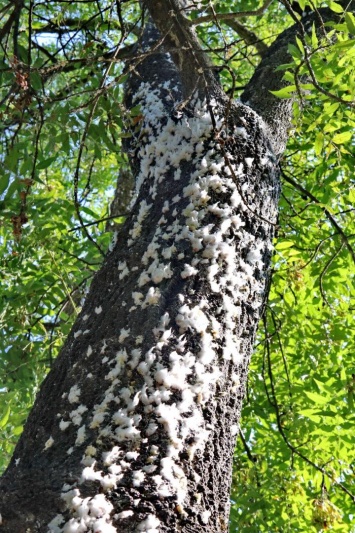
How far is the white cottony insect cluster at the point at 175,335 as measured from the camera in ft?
4.32

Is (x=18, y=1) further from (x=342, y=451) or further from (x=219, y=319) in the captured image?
(x=342, y=451)

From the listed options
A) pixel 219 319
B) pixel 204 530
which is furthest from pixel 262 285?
pixel 204 530

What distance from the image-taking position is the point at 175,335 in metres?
1.53

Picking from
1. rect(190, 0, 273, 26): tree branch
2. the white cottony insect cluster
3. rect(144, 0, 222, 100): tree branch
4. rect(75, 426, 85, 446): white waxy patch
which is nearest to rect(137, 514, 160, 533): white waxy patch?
the white cottony insect cluster

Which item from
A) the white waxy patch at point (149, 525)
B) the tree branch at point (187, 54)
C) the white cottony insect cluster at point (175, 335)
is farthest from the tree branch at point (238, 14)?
the white waxy patch at point (149, 525)

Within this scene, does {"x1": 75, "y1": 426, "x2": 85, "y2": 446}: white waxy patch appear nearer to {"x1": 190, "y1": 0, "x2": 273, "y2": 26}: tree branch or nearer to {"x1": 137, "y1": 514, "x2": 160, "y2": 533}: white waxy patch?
{"x1": 137, "y1": 514, "x2": 160, "y2": 533}: white waxy patch

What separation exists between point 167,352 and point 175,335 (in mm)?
54

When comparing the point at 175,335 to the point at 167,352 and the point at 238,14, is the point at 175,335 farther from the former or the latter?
the point at 238,14

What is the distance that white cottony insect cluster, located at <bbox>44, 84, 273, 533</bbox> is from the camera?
132 centimetres

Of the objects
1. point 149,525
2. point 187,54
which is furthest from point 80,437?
point 187,54

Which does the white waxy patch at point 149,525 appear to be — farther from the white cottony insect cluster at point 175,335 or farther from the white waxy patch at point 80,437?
the white waxy patch at point 80,437

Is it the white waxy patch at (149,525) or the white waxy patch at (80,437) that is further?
the white waxy patch at (80,437)

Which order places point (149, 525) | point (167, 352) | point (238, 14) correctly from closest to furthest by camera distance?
point (149, 525) → point (167, 352) → point (238, 14)

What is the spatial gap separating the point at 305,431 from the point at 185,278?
221 centimetres
